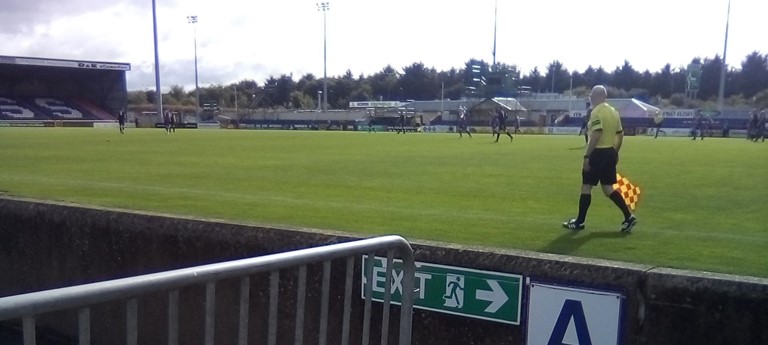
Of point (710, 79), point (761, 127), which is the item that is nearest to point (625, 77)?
point (710, 79)

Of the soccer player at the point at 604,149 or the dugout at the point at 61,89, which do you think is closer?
the soccer player at the point at 604,149

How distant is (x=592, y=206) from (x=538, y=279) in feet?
17.6

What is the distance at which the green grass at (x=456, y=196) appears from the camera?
7.63 metres

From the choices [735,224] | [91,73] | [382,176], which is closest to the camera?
[735,224]

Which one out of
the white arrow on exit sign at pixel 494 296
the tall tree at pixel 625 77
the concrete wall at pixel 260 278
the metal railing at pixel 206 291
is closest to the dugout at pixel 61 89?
the concrete wall at pixel 260 278

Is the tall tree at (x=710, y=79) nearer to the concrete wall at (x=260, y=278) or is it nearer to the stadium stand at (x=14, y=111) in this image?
the stadium stand at (x=14, y=111)

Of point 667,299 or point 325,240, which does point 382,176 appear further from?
point 667,299

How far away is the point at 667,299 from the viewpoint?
519 cm

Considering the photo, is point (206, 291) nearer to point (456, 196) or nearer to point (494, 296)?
point (494, 296)

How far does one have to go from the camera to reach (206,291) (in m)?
3.14

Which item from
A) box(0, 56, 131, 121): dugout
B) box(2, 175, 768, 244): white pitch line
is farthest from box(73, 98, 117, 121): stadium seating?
box(2, 175, 768, 244): white pitch line

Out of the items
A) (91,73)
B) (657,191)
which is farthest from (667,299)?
(91,73)

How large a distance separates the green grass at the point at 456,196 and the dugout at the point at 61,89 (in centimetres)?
5920

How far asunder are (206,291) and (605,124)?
609 centimetres
